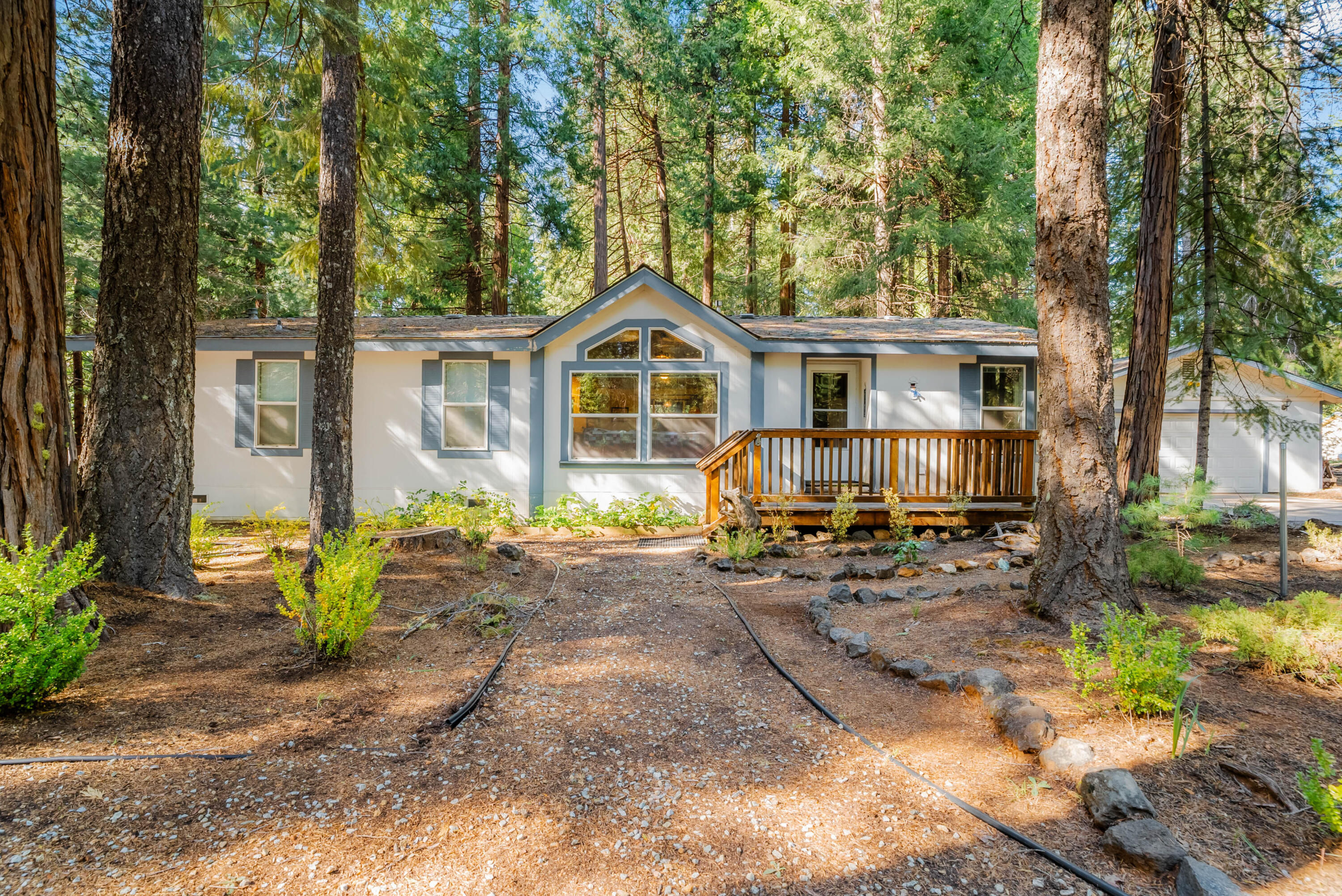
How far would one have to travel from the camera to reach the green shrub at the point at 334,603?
129 inches

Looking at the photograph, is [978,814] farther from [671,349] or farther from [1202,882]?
[671,349]

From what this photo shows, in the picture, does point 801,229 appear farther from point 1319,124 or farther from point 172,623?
point 172,623

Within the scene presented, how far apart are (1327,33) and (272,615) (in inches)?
370

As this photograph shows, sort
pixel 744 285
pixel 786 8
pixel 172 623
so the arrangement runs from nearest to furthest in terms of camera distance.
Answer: pixel 172 623
pixel 786 8
pixel 744 285

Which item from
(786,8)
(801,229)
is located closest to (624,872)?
A: (801,229)

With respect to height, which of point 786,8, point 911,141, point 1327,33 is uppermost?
point 786,8

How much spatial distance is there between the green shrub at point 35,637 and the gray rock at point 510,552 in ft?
13.5

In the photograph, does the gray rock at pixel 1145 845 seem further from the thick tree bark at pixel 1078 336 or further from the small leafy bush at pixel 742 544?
the small leafy bush at pixel 742 544

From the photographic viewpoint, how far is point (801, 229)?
1609cm

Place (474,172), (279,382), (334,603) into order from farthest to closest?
(474,172)
(279,382)
(334,603)

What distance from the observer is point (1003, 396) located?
998cm

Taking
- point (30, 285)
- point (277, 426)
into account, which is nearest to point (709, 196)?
point (277, 426)

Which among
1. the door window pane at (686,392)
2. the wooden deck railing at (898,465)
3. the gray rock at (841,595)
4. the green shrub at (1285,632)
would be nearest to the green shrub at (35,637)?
the gray rock at (841,595)

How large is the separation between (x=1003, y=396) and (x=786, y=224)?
10670 mm
